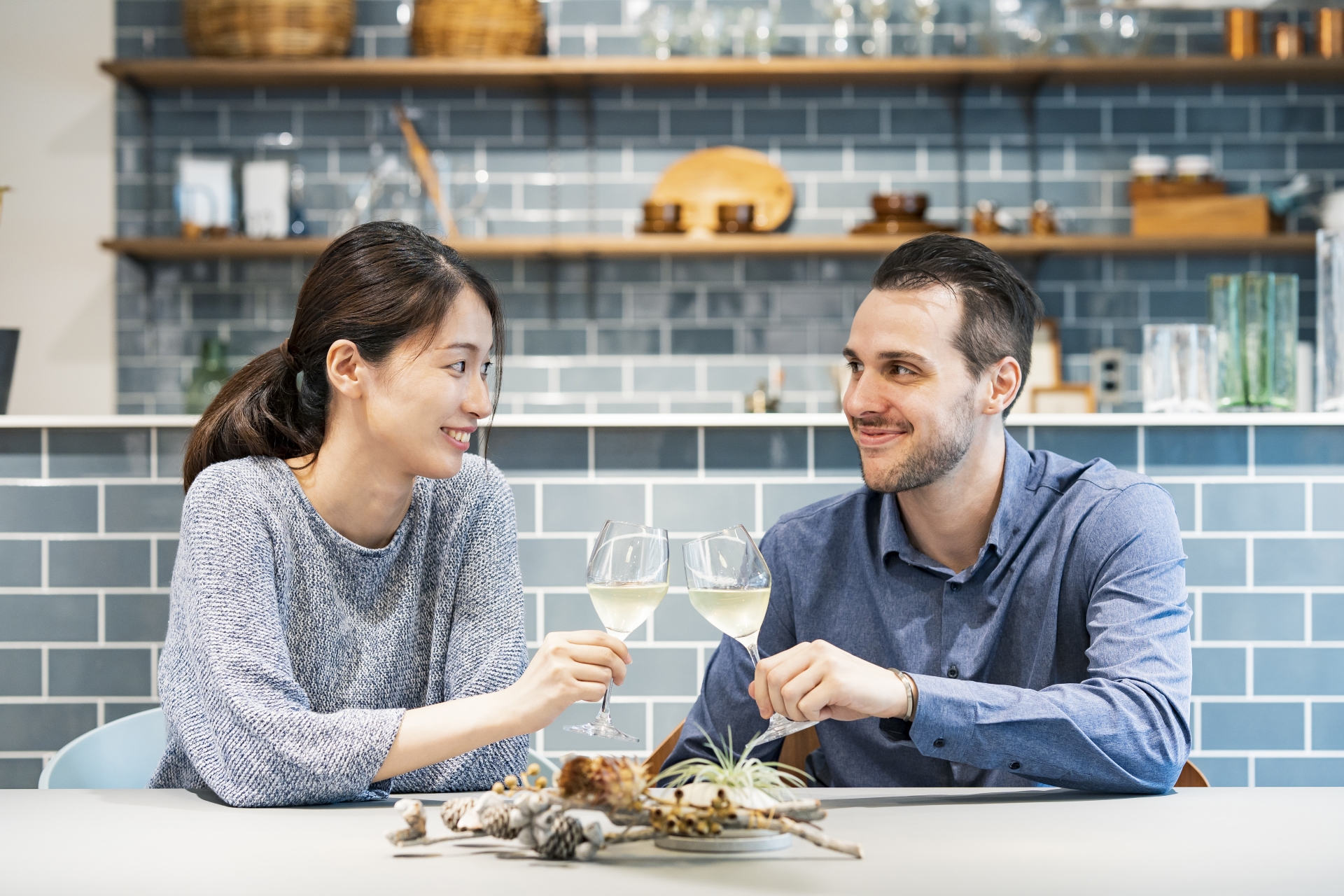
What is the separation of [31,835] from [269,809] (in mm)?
191

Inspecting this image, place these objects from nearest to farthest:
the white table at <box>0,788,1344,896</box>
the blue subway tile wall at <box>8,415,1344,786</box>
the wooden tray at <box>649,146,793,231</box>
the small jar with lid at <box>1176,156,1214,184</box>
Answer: the white table at <box>0,788,1344,896</box> < the blue subway tile wall at <box>8,415,1344,786</box> < the small jar with lid at <box>1176,156,1214,184</box> < the wooden tray at <box>649,146,793,231</box>

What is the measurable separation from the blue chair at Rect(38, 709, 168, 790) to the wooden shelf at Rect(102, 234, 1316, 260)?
253 cm

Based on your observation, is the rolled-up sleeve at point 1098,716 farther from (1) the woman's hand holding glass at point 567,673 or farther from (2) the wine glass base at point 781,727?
(1) the woman's hand holding glass at point 567,673

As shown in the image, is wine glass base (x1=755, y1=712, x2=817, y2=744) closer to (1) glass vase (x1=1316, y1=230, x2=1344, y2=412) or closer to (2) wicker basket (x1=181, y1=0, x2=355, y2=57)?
(1) glass vase (x1=1316, y1=230, x2=1344, y2=412)

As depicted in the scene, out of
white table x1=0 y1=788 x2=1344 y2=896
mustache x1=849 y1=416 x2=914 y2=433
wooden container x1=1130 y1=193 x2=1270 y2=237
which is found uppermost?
wooden container x1=1130 y1=193 x2=1270 y2=237

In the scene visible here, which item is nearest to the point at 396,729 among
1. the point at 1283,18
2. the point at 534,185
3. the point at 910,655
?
the point at 910,655

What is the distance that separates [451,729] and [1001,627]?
65cm

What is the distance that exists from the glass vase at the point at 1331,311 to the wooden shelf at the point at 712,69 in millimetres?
1800

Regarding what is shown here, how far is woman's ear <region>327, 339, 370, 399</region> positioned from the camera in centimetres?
147

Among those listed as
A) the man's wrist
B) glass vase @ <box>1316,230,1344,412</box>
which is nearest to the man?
the man's wrist

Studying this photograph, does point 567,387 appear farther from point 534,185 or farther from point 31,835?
point 31,835

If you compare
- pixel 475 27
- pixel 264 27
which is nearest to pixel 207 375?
pixel 264 27

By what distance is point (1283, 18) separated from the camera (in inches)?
166

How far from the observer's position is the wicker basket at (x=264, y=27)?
155 inches
